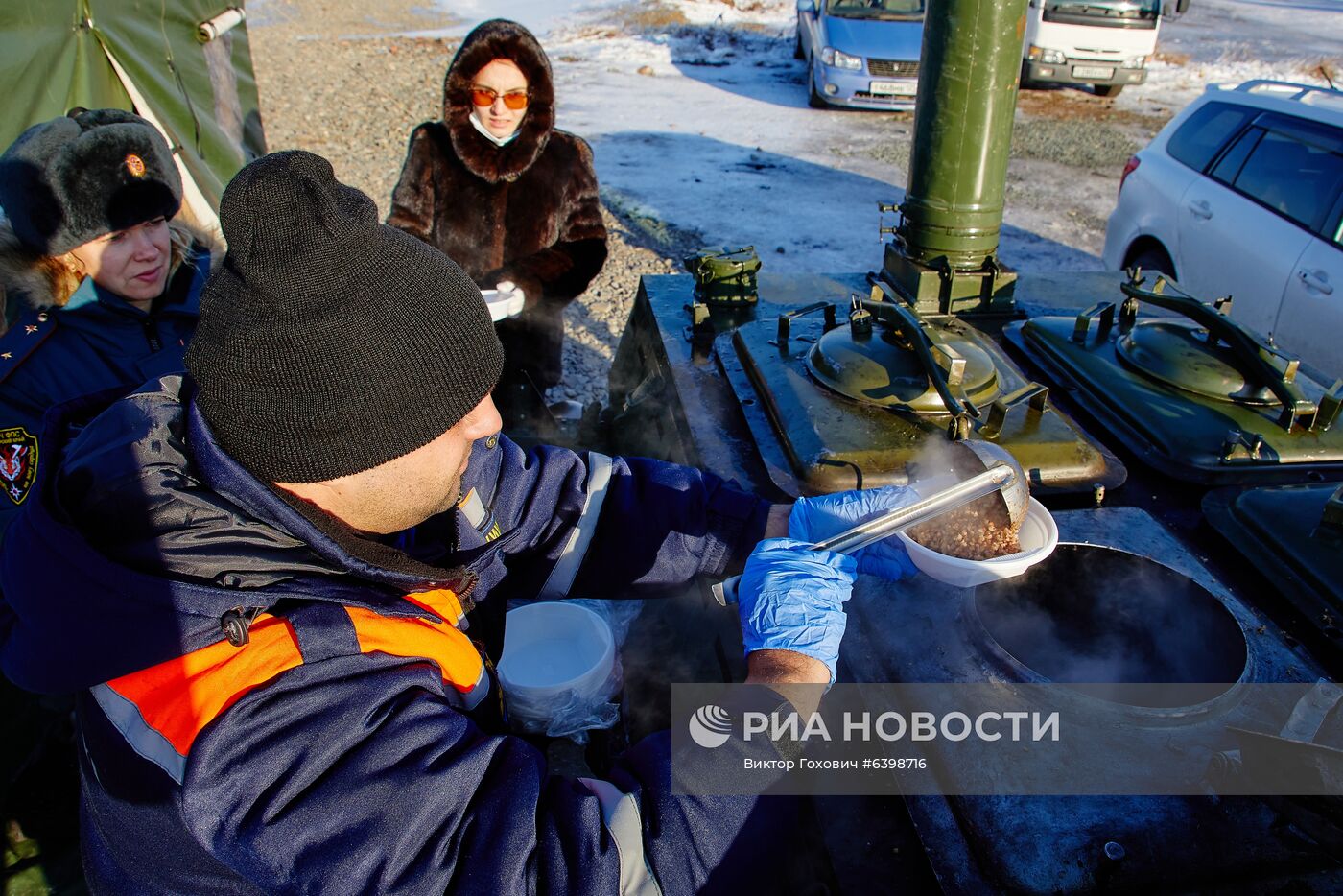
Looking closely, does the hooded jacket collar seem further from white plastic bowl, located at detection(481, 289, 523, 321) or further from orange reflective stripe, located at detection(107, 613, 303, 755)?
white plastic bowl, located at detection(481, 289, 523, 321)

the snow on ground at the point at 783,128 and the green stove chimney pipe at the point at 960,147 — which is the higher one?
the green stove chimney pipe at the point at 960,147

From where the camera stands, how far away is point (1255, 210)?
15.3ft

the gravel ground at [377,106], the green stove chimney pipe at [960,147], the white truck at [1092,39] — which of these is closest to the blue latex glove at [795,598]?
the green stove chimney pipe at [960,147]

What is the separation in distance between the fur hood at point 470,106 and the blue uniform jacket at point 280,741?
2.43 meters

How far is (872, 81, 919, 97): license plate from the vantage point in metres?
10.8

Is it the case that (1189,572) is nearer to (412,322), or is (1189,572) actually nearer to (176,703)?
(412,322)

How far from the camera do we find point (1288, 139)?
4637 millimetres

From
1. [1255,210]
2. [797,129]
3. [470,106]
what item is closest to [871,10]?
[797,129]

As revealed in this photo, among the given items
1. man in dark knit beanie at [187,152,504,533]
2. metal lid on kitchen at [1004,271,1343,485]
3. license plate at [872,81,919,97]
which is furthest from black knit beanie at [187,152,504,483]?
license plate at [872,81,919,97]

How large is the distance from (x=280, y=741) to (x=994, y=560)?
1191 mm

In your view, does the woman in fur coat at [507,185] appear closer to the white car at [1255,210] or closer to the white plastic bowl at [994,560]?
the white plastic bowl at [994,560]

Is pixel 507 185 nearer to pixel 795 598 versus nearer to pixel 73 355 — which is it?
pixel 73 355

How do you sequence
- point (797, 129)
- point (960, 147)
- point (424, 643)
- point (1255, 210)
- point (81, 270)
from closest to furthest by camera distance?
point (424, 643)
point (81, 270)
point (960, 147)
point (1255, 210)
point (797, 129)

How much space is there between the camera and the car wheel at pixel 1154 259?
523 centimetres
